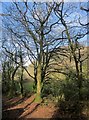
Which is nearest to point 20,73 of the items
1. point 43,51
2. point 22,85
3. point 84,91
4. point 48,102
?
point 22,85

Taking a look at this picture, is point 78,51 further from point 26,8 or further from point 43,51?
point 26,8

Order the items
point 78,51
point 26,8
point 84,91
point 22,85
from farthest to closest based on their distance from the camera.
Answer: point 22,85
point 26,8
point 78,51
point 84,91

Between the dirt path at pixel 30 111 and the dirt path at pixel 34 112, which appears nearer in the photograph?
the dirt path at pixel 34 112

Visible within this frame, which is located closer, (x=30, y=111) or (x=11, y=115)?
(x=11, y=115)

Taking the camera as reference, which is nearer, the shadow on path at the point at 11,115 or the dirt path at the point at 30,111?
the shadow on path at the point at 11,115

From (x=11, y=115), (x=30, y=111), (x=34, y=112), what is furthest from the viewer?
(x=30, y=111)

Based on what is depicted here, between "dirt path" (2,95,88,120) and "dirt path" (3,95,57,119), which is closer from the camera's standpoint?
"dirt path" (2,95,88,120)

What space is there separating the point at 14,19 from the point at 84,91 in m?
6.33

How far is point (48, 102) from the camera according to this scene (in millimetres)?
13047

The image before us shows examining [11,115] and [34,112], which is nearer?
[11,115]

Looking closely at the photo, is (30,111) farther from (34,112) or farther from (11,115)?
(11,115)

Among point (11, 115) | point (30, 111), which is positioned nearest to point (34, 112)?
point (30, 111)

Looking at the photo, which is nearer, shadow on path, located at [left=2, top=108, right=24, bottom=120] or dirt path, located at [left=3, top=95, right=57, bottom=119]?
shadow on path, located at [left=2, top=108, right=24, bottom=120]

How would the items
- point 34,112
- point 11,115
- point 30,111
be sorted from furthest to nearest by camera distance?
1. point 30,111
2. point 34,112
3. point 11,115
